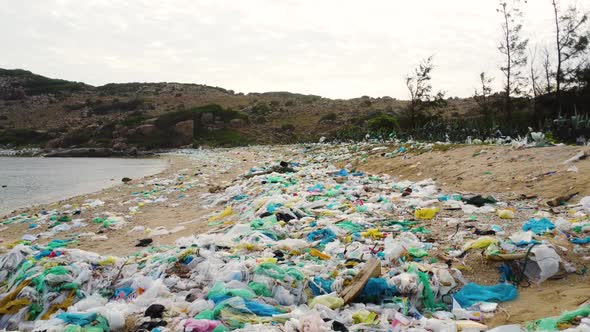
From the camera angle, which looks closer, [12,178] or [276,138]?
[12,178]

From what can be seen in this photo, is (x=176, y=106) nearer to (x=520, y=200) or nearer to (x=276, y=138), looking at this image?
(x=276, y=138)

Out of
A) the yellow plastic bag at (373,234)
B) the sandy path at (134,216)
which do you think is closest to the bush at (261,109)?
the sandy path at (134,216)

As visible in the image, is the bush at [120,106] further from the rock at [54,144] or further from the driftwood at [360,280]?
the driftwood at [360,280]

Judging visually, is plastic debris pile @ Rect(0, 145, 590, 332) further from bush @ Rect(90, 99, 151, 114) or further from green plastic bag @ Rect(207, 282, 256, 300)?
bush @ Rect(90, 99, 151, 114)

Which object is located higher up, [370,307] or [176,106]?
[176,106]

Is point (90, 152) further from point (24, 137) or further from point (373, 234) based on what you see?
point (373, 234)

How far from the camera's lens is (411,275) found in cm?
278

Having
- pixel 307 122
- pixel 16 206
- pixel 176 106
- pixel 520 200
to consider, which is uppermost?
pixel 176 106

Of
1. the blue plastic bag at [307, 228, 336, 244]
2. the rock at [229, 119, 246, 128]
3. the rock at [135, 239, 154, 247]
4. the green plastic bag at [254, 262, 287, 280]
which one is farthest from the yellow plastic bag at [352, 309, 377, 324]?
the rock at [229, 119, 246, 128]

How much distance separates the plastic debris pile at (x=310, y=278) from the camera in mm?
2398

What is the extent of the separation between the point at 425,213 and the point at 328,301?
242 centimetres

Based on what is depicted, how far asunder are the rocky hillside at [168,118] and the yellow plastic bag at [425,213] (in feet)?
57.3

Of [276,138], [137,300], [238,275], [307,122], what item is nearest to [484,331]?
[238,275]

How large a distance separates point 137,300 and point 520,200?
181 inches
